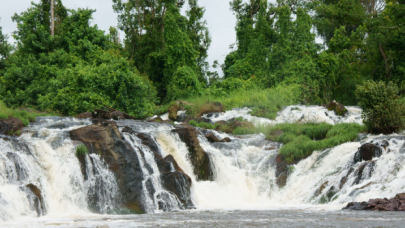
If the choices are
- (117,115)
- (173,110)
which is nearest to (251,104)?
(173,110)

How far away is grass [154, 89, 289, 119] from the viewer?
28938mm

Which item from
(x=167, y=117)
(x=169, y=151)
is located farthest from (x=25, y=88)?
(x=169, y=151)

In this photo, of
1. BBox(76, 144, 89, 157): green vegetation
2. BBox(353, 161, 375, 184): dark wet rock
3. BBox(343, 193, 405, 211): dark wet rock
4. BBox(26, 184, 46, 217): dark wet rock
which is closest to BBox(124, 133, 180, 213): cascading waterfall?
BBox(76, 144, 89, 157): green vegetation

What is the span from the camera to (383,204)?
40.2 ft

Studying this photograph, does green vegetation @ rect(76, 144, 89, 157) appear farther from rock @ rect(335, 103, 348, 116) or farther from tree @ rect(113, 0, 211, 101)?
tree @ rect(113, 0, 211, 101)

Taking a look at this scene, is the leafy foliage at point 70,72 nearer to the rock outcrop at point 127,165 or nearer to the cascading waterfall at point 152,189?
the rock outcrop at point 127,165

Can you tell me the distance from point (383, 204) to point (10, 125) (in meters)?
13.4

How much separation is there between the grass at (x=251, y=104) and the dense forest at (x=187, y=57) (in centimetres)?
32

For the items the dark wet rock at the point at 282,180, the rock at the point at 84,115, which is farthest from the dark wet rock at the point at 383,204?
the rock at the point at 84,115

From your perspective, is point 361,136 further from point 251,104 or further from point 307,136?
point 251,104

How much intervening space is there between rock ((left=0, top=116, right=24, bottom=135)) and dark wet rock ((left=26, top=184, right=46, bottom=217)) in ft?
16.1

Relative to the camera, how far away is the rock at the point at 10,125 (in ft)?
55.7

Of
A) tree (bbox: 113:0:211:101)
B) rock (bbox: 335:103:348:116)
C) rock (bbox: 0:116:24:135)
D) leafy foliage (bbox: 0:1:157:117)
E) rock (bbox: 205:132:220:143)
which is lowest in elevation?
rock (bbox: 205:132:220:143)

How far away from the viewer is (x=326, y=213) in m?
12.0
